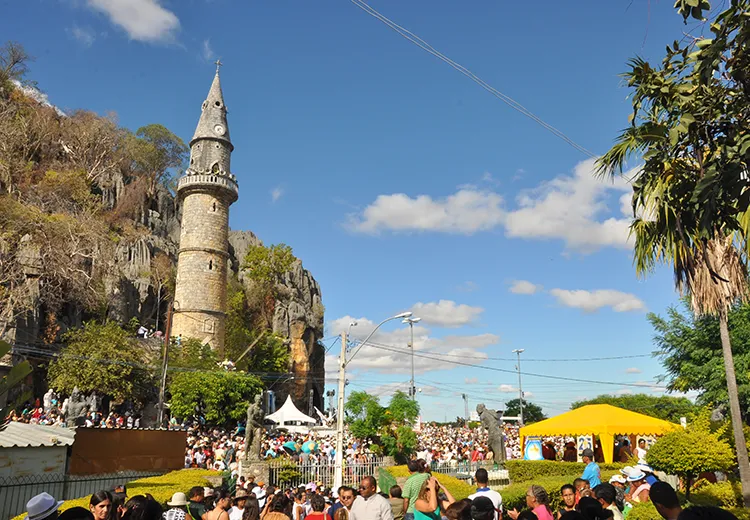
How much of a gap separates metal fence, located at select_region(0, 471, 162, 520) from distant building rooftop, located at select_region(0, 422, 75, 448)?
0.68 m

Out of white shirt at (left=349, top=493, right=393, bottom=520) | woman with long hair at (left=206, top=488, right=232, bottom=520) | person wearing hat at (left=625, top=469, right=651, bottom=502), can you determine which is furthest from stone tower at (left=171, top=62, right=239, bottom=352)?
white shirt at (left=349, top=493, right=393, bottom=520)

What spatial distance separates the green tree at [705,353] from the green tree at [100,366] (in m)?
28.6

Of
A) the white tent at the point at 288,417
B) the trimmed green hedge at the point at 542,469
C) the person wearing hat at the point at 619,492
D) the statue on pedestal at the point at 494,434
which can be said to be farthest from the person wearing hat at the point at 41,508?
the white tent at the point at 288,417

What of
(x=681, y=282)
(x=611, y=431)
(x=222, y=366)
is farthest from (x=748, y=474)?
(x=222, y=366)

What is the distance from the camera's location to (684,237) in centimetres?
693

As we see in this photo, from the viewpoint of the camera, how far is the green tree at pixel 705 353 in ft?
81.0

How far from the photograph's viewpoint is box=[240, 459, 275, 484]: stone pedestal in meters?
17.3

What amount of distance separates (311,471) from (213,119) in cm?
3505

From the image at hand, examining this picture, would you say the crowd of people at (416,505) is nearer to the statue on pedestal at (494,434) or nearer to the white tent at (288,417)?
the statue on pedestal at (494,434)

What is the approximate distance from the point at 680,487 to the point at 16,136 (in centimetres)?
4448

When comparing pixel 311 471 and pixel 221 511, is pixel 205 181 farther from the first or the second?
pixel 221 511

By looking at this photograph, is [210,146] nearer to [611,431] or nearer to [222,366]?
[222,366]

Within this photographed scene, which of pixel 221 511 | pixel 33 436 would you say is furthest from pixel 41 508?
pixel 33 436

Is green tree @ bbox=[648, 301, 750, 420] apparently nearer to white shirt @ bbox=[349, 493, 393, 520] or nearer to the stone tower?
white shirt @ bbox=[349, 493, 393, 520]
